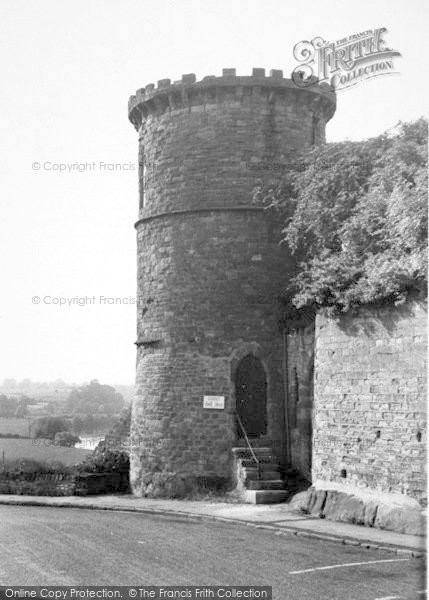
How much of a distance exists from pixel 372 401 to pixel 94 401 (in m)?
113

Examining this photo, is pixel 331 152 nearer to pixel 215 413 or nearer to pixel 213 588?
pixel 215 413

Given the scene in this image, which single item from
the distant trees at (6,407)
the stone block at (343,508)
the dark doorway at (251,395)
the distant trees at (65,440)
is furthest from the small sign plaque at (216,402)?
the distant trees at (6,407)

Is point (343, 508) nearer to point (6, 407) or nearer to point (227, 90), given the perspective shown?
point (227, 90)

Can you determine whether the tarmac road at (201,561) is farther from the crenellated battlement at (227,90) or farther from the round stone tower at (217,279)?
the crenellated battlement at (227,90)

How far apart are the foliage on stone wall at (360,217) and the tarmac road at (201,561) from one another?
4.70 meters

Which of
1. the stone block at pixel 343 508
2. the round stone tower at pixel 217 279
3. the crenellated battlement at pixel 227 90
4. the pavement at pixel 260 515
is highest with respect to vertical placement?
the crenellated battlement at pixel 227 90

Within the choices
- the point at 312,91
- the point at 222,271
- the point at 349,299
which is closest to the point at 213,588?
the point at 349,299

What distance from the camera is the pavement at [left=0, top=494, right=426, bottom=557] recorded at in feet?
43.7

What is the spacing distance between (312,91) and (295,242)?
4480 millimetres

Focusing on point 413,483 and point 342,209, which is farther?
point 342,209

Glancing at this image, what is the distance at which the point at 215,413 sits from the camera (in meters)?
20.6

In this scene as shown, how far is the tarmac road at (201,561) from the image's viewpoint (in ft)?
34.0

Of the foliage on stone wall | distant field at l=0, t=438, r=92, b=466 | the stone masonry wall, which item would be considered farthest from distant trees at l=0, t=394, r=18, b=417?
the stone masonry wall

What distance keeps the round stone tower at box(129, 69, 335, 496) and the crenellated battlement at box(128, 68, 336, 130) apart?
26 millimetres
